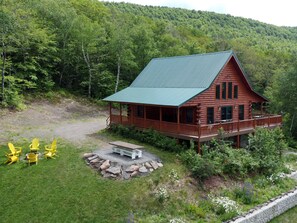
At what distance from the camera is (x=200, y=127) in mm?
17375

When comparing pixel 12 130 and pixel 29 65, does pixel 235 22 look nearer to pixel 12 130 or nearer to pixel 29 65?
pixel 29 65

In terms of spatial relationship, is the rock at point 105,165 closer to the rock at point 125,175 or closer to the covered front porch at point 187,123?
the rock at point 125,175

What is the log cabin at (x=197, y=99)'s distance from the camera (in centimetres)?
1880

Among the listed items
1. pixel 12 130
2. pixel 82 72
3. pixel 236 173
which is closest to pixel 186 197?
pixel 236 173

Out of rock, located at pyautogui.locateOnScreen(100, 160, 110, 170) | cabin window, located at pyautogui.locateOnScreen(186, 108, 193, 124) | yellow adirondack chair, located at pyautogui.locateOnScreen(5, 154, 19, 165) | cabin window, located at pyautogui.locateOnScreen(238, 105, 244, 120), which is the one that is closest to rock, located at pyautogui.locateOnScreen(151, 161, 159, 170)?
rock, located at pyautogui.locateOnScreen(100, 160, 110, 170)

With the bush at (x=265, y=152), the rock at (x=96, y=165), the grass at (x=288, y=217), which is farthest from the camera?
the bush at (x=265, y=152)

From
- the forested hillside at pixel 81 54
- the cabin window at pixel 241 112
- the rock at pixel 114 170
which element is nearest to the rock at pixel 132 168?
the rock at pixel 114 170

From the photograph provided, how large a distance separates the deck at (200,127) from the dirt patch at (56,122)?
3125mm

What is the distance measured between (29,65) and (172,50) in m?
18.9

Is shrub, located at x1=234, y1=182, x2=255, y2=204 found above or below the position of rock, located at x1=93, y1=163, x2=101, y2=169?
below

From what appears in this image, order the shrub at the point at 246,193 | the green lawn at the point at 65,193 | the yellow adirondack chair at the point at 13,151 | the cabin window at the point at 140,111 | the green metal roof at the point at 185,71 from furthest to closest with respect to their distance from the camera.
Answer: the cabin window at the point at 140,111, the green metal roof at the point at 185,71, the yellow adirondack chair at the point at 13,151, the shrub at the point at 246,193, the green lawn at the point at 65,193

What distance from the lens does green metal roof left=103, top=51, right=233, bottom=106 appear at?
19.9 metres

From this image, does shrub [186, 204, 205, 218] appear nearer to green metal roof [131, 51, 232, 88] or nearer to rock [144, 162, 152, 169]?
rock [144, 162, 152, 169]

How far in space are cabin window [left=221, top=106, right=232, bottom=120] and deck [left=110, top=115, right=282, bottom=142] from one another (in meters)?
1.66
